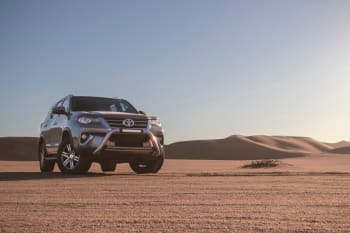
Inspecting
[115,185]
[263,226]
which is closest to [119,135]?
[115,185]

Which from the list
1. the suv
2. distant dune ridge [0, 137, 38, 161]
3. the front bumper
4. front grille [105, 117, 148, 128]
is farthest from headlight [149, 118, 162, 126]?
distant dune ridge [0, 137, 38, 161]

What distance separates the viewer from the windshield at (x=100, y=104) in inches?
482

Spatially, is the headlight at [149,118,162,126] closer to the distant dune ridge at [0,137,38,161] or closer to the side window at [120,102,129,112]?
the side window at [120,102,129,112]

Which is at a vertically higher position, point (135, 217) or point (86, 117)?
point (86, 117)

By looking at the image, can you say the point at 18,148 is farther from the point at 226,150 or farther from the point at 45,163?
the point at 45,163

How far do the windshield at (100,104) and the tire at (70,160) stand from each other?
3.32ft

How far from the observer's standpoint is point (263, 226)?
4.30 meters

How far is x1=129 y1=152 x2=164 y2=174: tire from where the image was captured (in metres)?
11.8

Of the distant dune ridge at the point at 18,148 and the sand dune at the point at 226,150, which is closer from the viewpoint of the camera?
the distant dune ridge at the point at 18,148

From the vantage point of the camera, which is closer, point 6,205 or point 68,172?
point 6,205

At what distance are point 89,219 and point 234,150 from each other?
5978 cm

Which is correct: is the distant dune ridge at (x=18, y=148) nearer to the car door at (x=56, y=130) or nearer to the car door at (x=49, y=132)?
the car door at (x=49, y=132)

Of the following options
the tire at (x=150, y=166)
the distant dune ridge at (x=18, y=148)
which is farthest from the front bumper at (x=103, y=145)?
the distant dune ridge at (x=18, y=148)

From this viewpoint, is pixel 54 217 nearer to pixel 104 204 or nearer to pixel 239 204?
pixel 104 204
